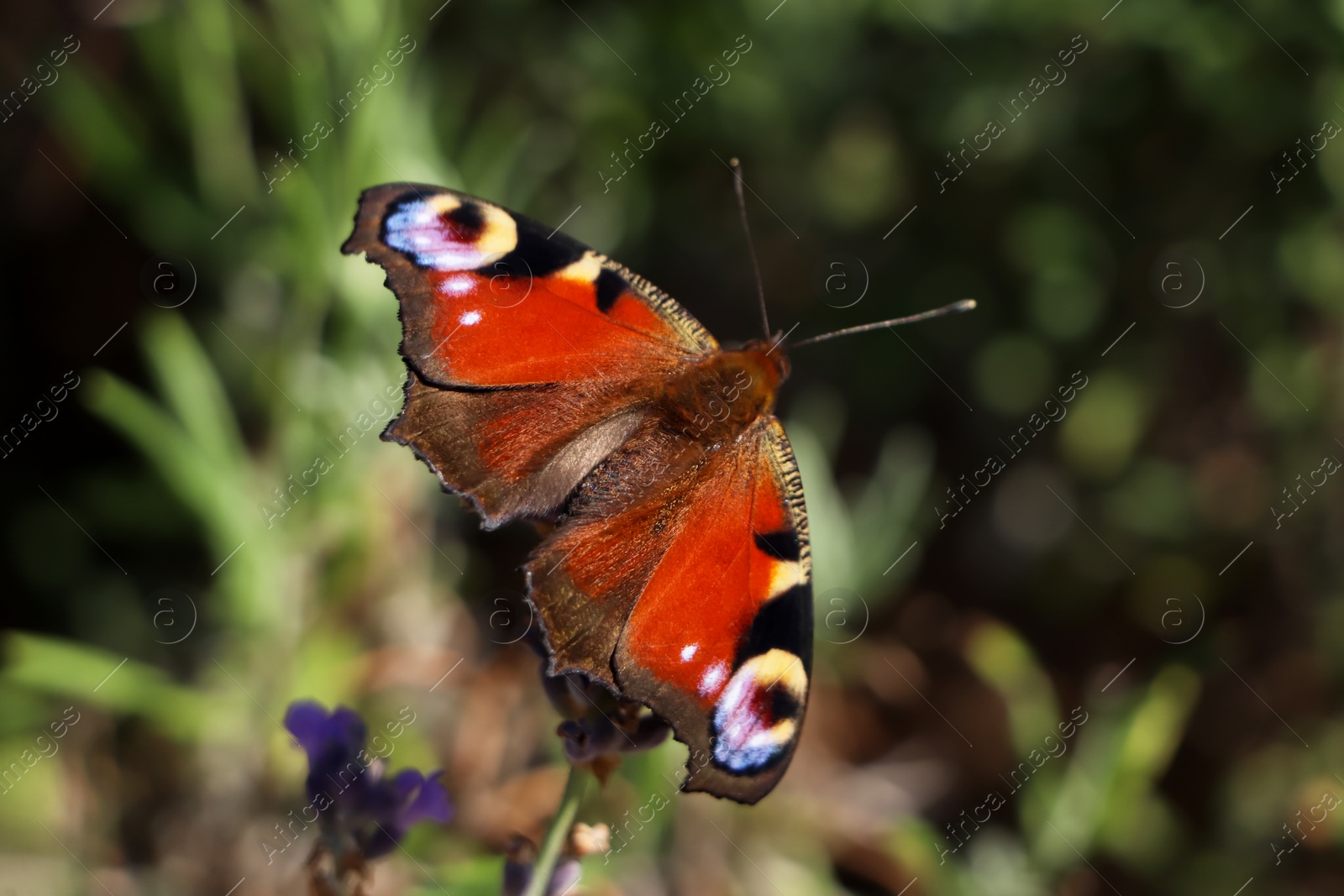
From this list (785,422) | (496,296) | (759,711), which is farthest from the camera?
(785,422)

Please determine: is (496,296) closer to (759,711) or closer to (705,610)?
(705,610)

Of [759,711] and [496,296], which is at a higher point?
[496,296]

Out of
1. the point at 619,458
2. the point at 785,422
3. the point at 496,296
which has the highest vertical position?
the point at 496,296

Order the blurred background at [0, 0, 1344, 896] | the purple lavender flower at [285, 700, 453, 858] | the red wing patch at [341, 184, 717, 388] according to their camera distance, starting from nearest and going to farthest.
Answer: the purple lavender flower at [285, 700, 453, 858] → the red wing patch at [341, 184, 717, 388] → the blurred background at [0, 0, 1344, 896]

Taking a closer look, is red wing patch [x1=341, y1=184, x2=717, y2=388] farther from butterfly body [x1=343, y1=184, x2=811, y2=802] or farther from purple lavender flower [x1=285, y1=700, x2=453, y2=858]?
purple lavender flower [x1=285, y1=700, x2=453, y2=858]

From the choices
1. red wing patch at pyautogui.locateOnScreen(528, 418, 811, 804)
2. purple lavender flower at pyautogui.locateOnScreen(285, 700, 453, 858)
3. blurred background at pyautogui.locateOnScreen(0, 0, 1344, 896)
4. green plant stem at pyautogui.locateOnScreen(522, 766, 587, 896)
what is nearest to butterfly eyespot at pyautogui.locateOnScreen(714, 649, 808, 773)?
red wing patch at pyautogui.locateOnScreen(528, 418, 811, 804)

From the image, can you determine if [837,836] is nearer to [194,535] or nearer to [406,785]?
[406,785]

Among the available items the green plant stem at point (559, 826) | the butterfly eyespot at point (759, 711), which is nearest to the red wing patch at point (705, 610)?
the butterfly eyespot at point (759, 711)

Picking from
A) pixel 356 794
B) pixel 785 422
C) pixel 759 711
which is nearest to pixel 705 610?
pixel 759 711
